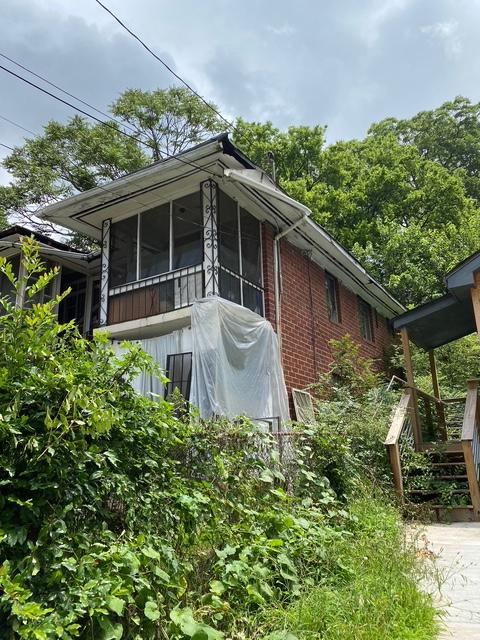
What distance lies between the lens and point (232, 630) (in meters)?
2.90

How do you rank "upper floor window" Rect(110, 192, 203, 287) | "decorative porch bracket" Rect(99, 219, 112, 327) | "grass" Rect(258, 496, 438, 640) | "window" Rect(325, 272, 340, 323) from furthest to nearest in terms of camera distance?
"window" Rect(325, 272, 340, 323), "decorative porch bracket" Rect(99, 219, 112, 327), "upper floor window" Rect(110, 192, 203, 287), "grass" Rect(258, 496, 438, 640)

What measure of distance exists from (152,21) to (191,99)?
18131mm

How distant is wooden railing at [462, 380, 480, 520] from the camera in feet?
21.8

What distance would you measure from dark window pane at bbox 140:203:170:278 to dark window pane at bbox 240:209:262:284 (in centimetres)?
150

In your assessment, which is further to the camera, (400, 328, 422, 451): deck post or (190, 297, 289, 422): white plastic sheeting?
(400, 328, 422, 451): deck post

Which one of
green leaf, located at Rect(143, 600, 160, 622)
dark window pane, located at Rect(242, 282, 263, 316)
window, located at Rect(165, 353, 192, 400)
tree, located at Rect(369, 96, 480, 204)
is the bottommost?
green leaf, located at Rect(143, 600, 160, 622)

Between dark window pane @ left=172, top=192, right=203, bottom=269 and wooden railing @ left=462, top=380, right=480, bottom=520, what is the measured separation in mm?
5228

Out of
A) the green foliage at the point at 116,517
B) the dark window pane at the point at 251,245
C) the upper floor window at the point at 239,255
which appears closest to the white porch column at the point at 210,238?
the upper floor window at the point at 239,255

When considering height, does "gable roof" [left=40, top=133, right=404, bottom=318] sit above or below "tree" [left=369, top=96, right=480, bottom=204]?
below

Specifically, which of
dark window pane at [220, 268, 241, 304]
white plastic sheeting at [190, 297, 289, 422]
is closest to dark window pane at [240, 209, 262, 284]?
dark window pane at [220, 268, 241, 304]

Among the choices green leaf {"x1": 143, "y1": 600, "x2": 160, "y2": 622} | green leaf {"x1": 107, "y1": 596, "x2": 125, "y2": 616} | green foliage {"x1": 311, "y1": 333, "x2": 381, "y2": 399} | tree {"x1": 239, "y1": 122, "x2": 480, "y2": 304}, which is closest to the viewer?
green leaf {"x1": 107, "y1": 596, "x2": 125, "y2": 616}

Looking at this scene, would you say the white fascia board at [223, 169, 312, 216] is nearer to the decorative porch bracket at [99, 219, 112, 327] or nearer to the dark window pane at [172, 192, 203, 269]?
the dark window pane at [172, 192, 203, 269]

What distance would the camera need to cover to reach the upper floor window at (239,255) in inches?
350

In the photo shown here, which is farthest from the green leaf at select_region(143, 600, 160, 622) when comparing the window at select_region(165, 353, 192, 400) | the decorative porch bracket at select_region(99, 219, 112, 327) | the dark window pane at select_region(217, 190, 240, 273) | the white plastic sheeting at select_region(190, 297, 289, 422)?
the decorative porch bracket at select_region(99, 219, 112, 327)
